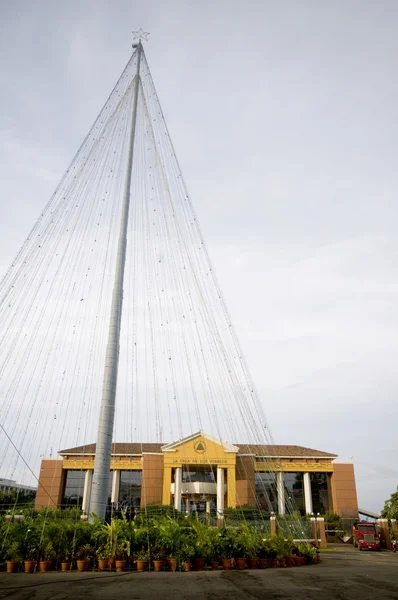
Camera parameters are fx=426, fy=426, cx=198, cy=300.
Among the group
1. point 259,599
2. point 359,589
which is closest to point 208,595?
point 259,599

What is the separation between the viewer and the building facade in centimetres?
4634

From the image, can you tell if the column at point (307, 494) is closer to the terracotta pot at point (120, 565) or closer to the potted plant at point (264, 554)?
the potted plant at point (264, 554)

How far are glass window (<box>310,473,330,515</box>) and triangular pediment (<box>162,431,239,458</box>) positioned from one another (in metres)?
10.5

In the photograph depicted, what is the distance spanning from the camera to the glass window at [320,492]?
48875 millimetres

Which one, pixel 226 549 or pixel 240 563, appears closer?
pixel 240 563

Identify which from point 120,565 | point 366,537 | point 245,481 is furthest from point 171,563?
point 245,481

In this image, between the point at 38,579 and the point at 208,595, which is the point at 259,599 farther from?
the point at 38,579

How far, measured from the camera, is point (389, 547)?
33719mm

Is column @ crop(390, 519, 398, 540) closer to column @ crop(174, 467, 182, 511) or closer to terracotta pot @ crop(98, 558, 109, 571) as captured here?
column @ crop(174, 467, 182, 511)

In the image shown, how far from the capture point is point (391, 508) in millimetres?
40875

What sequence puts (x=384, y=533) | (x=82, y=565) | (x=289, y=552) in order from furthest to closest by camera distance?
1. (x=384, y=533)
2. (x=289, y=552)
3. (x=82, y=565)

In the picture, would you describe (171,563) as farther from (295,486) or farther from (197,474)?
(295,486)

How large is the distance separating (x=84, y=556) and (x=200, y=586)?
180 inches

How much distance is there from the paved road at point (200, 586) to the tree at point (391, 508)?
29.6 metres
